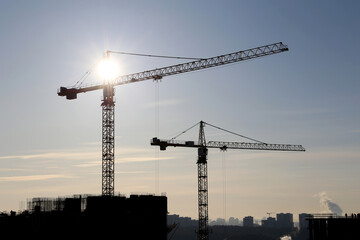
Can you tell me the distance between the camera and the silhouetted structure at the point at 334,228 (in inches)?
3135

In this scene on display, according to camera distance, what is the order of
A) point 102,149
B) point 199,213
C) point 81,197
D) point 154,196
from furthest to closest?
point 199,213 < point 102,149 < point 154,196 < point 81,197

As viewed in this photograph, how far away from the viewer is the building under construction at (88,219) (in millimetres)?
78500

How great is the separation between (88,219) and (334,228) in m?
38.9

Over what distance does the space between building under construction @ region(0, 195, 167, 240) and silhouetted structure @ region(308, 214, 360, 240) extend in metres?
25.6

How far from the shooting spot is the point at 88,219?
3159 inches

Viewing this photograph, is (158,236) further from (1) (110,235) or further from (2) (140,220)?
(1) (110,235)

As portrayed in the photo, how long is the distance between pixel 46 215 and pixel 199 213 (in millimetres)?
71728

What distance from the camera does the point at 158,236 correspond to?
8775 cm

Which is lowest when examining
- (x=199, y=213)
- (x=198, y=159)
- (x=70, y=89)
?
(x=199, y=213)

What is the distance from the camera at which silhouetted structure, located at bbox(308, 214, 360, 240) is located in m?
79.6

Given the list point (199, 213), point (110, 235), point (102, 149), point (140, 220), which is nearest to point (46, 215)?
point (110, 235)

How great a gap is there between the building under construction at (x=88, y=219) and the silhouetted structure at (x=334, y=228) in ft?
84.0

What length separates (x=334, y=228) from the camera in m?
81.9

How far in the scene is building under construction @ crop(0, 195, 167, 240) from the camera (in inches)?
3091
